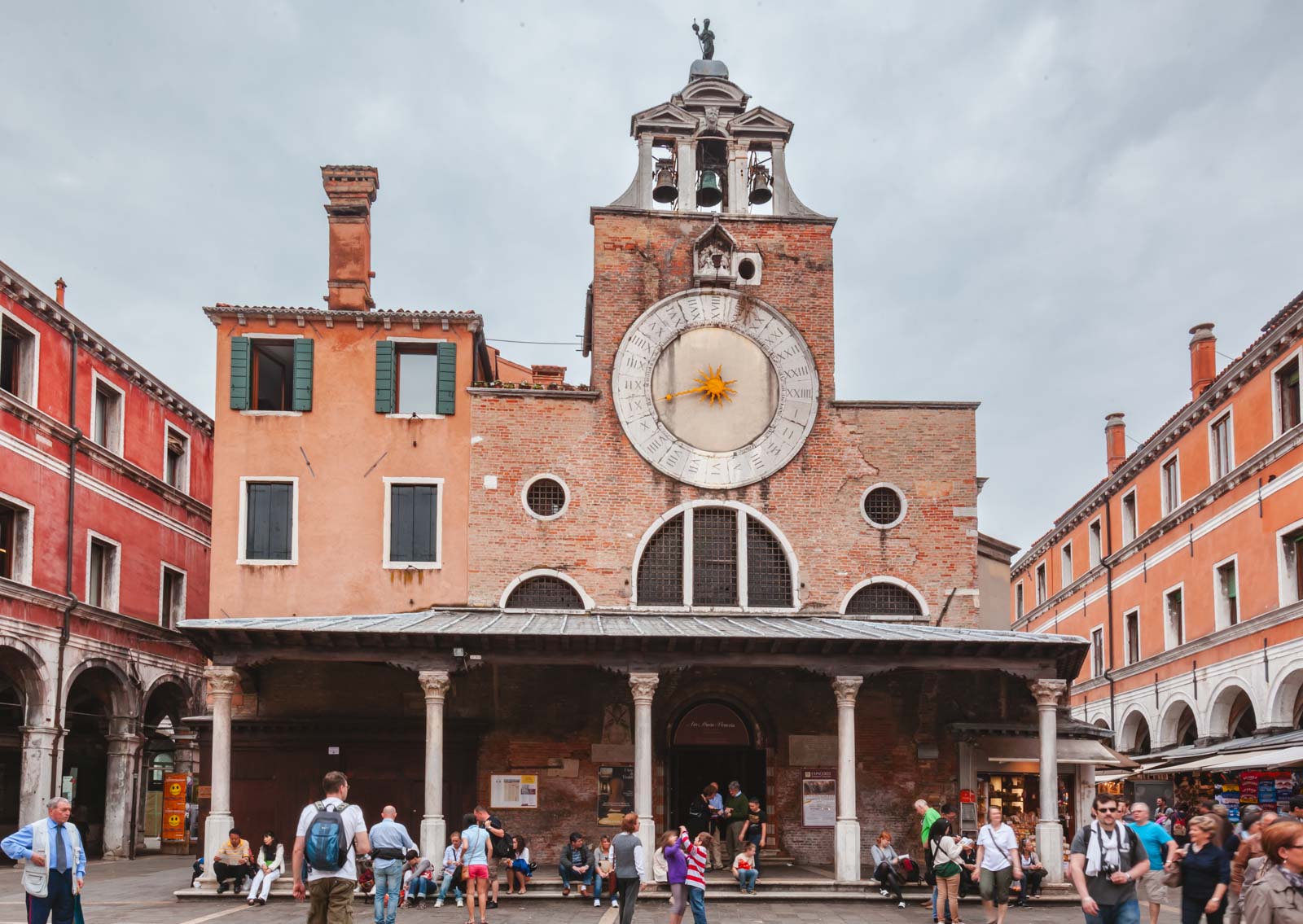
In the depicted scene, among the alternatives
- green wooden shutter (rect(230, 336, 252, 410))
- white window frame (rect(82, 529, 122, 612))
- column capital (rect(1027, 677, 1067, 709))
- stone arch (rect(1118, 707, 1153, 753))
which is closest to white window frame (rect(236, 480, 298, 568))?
green wooden shutter (rect(230, 336, 252, 410))

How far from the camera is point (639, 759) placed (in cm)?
2120

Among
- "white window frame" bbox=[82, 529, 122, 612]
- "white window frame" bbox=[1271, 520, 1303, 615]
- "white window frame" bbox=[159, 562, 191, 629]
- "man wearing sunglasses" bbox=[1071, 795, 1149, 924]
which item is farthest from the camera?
"white window frame" bbox=[159, 562, 191, 629]

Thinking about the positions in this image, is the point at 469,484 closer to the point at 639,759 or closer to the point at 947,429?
the point at 639,759

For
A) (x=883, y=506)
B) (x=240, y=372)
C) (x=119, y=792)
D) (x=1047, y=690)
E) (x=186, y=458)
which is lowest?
(x=119, y=792)

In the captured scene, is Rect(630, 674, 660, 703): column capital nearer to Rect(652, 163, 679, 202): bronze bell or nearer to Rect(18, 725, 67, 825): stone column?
Rect(652, 163, 679, 202): bronze bell

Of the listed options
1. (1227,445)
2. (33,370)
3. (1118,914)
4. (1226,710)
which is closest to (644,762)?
(1118,914)

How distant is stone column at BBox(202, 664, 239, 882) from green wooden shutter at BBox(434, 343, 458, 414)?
6134mm

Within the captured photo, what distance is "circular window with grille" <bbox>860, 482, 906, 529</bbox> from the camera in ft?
83.0

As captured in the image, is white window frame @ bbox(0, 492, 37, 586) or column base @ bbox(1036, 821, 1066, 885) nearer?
column base @ bbox(1036, 821, 1066, 885)

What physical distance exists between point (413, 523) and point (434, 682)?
14.2ft

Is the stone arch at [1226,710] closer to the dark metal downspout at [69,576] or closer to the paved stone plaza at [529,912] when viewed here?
the paved stone plaza at [529,912]

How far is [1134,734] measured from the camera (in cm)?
4019

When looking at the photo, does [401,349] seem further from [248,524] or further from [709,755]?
[709,755]

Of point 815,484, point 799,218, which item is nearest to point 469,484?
point 815,484
